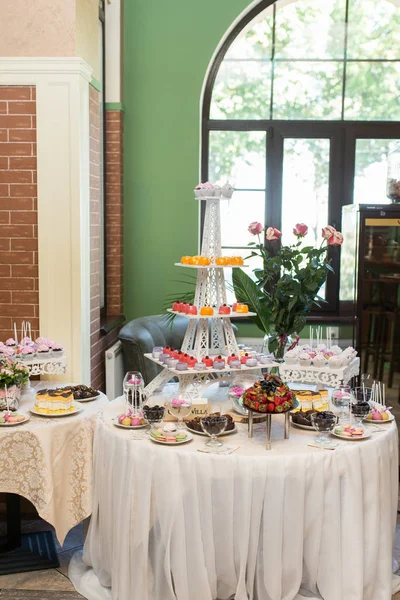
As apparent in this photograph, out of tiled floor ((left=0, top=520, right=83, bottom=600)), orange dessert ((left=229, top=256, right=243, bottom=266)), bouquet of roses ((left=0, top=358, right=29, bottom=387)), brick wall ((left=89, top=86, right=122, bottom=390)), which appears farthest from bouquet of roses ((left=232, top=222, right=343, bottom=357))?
tiled floor ((left=0, top=520, right=83, bottom=600))

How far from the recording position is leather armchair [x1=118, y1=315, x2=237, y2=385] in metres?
5.68

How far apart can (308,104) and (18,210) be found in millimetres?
2977

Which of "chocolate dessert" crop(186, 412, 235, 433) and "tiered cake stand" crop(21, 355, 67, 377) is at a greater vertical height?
"tiered cake stand" crop(21, 355, 67, 377)

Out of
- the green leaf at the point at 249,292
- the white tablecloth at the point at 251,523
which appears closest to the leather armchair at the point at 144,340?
the green leaf at the point at 249,292

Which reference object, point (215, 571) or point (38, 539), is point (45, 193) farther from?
point (215, 571)

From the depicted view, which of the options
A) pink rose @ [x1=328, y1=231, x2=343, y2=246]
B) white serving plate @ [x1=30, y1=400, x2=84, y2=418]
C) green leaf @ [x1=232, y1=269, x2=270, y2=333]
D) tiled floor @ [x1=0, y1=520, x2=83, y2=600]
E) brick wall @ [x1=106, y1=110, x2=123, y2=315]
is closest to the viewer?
tiled floor @ [x1=0, y1=520, x2=83, y2=600]

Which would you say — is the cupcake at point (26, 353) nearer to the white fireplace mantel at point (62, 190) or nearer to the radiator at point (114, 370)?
the white fireplace mantel at point (62, 190)

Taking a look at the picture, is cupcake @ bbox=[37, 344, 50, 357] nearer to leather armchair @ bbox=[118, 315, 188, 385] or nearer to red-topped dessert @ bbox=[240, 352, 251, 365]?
red-topped dessert @ bbox=[240, 352, 251, 365]

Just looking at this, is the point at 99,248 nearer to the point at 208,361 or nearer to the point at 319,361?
the point at 208,361

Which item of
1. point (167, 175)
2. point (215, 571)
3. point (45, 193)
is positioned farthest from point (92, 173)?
point (215, 571)

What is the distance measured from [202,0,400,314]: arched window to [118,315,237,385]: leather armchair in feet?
4.65

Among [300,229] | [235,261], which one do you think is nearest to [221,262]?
[235,261]

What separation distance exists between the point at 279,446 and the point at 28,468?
4.08 feet

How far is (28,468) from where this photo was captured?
3729mm
